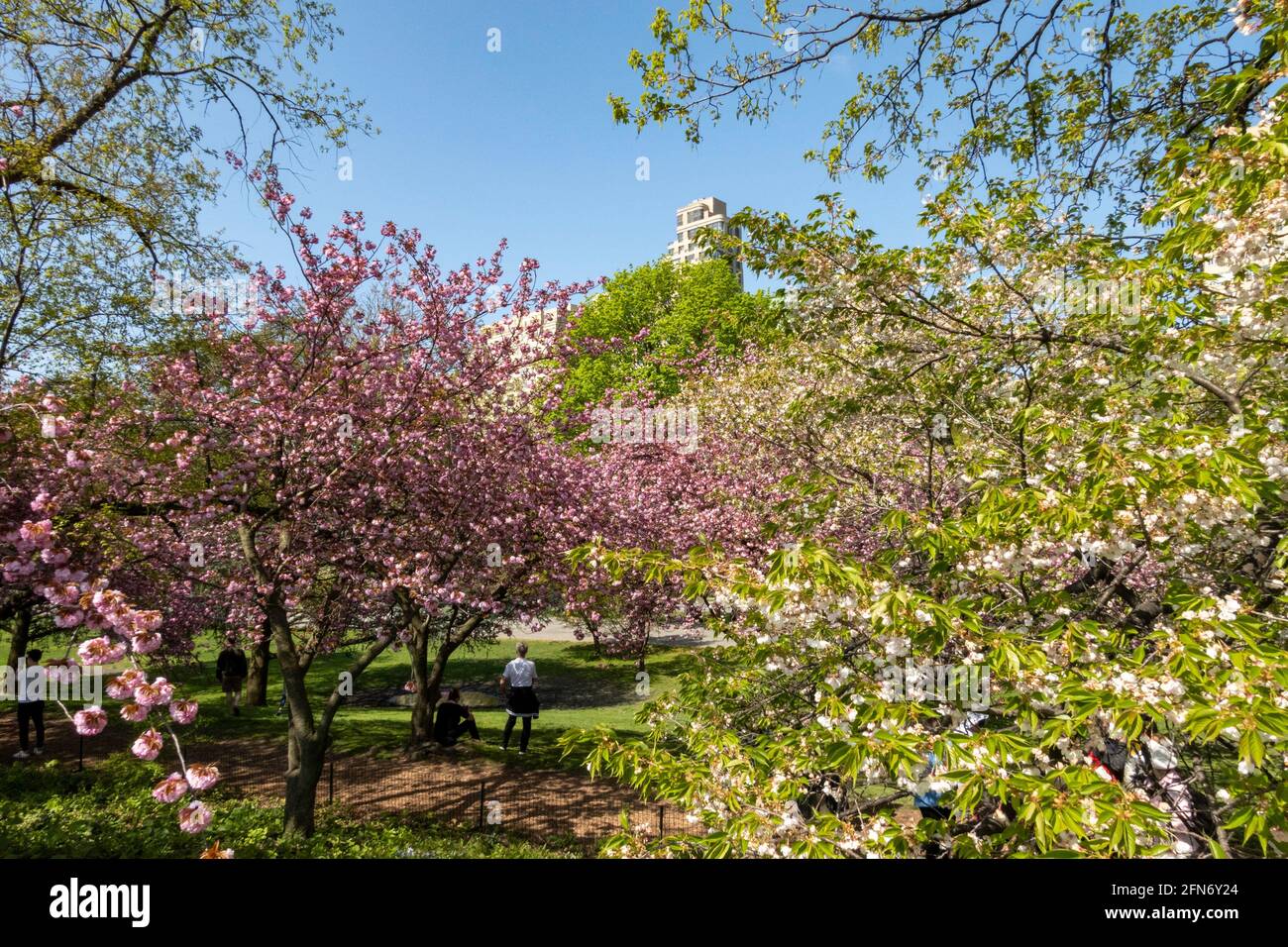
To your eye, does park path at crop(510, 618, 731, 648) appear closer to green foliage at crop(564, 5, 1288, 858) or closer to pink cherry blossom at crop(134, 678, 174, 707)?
green foliage at crop(564, 5, 1288, 858)

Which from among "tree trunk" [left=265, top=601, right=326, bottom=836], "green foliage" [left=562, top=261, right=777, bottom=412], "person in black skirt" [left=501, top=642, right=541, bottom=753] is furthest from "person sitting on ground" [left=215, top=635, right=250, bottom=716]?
"green foliage" [left=562, top=261, right=777, bottom=412]

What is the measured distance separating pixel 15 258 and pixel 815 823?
1284 centimetres

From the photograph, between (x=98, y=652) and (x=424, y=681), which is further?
(x=424, y=681)

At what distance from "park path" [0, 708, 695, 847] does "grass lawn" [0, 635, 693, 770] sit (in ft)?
2.10

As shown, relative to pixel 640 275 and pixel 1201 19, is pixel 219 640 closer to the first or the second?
pixel 1201 19

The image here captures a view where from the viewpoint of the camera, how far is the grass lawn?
13.1 m

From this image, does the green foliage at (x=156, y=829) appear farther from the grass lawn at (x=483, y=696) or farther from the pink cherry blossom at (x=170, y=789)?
the pink cherry blossom at (x=170, y=789)

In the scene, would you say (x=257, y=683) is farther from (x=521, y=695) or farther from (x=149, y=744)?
(x=149, y=744)

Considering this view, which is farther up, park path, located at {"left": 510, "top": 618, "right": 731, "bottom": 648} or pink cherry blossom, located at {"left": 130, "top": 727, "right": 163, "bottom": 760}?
pink cherry blossom, located at {"left": 130, "top": 727, "right": 163, "bottom": 760}

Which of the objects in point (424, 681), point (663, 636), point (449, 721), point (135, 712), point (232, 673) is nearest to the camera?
point (135, 712)

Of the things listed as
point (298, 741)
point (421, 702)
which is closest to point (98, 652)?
point (298, 741)

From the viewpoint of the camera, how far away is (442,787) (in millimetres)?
10367

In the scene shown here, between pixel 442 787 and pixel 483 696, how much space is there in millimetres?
6339
